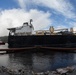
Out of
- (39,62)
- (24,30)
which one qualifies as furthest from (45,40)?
(39,62)

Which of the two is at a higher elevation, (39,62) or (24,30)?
(24,30)

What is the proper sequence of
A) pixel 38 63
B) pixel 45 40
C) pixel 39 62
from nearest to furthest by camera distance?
1. pixel 38 63
2. pixel 39 62
3. pixel 45 40

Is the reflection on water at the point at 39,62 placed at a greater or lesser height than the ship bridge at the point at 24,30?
lesser

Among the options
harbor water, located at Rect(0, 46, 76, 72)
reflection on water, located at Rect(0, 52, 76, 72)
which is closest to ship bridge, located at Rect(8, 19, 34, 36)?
harbor water, located at Rect(0, 46, 76, 72)

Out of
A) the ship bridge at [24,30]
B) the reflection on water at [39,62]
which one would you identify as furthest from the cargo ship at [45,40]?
the reflection on water at [39,62]

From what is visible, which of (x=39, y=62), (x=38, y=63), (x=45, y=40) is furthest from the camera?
(x=45, y=40)

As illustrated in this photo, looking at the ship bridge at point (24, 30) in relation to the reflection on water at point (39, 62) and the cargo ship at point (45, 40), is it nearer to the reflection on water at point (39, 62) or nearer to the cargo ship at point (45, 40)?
the cargo ship at point (45, 40)

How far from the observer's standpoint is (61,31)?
53031 millimetres

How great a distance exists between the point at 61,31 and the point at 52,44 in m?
5.02

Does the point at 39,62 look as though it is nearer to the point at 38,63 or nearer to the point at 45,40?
the point at 38,63

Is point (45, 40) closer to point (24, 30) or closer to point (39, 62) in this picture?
point (24, 30)

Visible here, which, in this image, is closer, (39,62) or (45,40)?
(39,62)

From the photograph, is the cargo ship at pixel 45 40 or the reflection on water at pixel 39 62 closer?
the reflection on water at pixel 39 62

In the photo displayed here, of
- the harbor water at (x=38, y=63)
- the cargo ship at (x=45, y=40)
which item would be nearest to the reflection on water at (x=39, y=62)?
the harbor water at (x=38, y=63)
